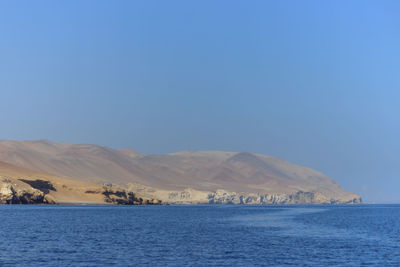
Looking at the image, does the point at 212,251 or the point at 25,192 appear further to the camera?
the point at 25,192

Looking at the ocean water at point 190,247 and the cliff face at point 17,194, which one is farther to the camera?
the cliff face at point 17,194

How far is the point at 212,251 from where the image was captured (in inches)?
A: 2354

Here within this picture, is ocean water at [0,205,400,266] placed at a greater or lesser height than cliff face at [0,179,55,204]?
lesser

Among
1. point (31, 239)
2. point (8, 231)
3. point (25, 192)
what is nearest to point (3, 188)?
point (25, 192)

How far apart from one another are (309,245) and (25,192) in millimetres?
141328

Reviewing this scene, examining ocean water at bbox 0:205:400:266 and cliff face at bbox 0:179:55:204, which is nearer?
ocean water at bbox 0:205:400:266

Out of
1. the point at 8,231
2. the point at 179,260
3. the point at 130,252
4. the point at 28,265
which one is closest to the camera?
the point at 28,265

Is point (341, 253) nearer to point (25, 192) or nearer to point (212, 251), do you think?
point (212, 251)

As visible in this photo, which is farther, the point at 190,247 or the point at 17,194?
the point at 17,194

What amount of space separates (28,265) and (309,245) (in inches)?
1266

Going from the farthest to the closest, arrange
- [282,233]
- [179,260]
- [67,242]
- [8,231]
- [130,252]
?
[282,233]
[8,231]
[67,242]
[130,252]
[179,260]

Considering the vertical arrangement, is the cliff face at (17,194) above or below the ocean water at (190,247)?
above

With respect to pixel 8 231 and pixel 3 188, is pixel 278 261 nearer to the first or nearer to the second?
pixel 8 231

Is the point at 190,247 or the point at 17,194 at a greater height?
the point at 17,194
